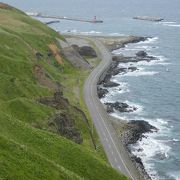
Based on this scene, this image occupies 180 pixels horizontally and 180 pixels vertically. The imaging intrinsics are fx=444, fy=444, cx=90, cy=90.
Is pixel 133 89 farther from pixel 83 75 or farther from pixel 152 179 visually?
pixel 152 179

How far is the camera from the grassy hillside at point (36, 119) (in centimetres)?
4473

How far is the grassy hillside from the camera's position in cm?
4473

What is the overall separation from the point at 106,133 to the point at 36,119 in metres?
21.5

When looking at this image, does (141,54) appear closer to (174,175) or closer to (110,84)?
(110,84)

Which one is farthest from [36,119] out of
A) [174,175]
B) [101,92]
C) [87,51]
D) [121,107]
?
[87,51]

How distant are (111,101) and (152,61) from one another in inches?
2301

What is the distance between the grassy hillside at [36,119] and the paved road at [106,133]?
3974 millimetres

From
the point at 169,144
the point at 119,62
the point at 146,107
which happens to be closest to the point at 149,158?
the point at 169,144

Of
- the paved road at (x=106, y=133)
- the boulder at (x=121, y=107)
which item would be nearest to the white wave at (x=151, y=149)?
the paved road at (x=106, y=133)

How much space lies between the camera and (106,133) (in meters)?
90.9

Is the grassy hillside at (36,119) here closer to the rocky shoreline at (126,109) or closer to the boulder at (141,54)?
the rocky shoreline at (126,109)

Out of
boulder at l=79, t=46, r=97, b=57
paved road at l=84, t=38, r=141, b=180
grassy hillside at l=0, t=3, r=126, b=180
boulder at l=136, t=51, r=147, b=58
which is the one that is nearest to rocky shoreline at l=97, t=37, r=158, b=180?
paved road at l=84, t=38, r=141, b=180

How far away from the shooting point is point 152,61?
177 m

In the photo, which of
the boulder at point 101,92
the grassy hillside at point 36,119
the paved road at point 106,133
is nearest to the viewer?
the grassy hillside at point 36,119
